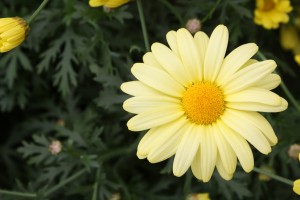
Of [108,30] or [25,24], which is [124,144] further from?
[25,24]

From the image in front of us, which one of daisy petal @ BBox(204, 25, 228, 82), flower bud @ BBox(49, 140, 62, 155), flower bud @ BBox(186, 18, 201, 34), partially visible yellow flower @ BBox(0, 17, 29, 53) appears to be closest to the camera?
daisy petal @ BBox(204, 25, 228, 82)

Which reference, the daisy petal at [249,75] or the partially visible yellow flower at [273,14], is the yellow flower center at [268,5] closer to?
the partially visible yellow flower at [273,14]

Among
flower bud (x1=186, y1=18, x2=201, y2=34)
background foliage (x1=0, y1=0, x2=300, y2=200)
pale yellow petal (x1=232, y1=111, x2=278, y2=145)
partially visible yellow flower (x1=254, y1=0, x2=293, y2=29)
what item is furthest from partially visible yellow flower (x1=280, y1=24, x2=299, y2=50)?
pale yellow petal (x1=232, y1=111, x2=278, y2=145)

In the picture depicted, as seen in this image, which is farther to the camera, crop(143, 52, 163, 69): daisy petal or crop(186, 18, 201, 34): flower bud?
crop(186, 18, 201, 34): flower bud

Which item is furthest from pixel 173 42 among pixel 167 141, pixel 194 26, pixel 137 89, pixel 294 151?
pixel 294 151

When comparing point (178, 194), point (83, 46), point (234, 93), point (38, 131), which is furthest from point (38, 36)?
point (234, 93)

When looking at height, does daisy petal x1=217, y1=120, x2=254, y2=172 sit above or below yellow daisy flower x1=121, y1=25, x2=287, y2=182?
below

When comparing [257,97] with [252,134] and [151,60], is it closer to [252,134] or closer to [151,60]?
[252,134]

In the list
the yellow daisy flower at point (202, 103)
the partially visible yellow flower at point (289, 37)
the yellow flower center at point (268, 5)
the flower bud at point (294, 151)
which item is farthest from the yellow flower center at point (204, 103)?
the partially visible yellow flower at point (289, 37)

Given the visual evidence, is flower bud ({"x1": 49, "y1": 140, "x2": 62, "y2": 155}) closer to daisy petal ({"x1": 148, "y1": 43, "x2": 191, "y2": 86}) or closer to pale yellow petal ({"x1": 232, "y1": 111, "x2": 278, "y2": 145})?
daisy petal ({"x1": 148, "y1": 43, "x2": 191, "y2": 86})
